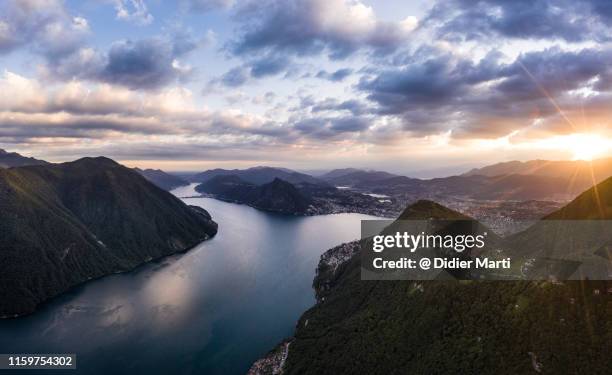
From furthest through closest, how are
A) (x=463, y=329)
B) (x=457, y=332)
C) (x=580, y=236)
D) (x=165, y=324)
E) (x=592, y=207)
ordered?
(x=165, y=324) → (x=592, y=207) → (x=580, y=236) → (x=457, y=332) → (x=463, y=329)

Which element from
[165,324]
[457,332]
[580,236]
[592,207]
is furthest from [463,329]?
[165,324]

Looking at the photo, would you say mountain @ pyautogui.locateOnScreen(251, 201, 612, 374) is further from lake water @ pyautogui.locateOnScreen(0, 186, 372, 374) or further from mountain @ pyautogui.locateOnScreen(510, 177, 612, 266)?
lake water @ pyautogui.locateOnScreen(0, 186, 372, 374)

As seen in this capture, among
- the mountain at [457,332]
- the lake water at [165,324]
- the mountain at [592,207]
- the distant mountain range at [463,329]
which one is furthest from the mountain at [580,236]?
the lake water at [165,324]

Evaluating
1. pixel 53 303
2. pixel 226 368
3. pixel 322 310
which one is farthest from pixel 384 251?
pixel 53 303

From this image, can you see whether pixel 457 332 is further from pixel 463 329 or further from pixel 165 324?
pixel 165 324

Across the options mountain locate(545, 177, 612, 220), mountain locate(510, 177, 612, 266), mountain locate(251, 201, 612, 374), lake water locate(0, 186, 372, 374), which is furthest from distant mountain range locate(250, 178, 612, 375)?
lake water locate(0, 186, 372, 374)

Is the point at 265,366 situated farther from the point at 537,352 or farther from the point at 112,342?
the point at 537,352
